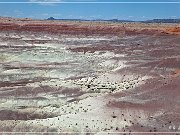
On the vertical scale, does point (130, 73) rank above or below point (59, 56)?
below

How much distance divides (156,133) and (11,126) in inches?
169

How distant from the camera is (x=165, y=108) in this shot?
15320mm

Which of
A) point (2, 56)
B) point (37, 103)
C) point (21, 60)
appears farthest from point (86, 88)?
point (2, 56)

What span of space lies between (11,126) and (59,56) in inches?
798

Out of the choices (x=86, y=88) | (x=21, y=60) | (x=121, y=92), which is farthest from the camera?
(x=21, y=60)

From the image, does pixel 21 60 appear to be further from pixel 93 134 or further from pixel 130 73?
pixel 93 134

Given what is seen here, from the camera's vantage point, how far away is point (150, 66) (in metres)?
27.1

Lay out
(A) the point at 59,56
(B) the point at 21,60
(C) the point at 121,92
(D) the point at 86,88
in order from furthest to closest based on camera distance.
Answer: (A) the point at 59,56 → (B) the point at 21,60 → (D) the point at 86,88 → (C) the point at 121,92

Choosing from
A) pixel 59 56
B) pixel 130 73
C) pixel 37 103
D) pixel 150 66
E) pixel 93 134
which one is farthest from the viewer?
pixel 59 56

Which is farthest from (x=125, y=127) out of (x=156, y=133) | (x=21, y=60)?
(x=21, y=60)

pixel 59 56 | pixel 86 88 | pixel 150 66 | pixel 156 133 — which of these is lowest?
pixel 156 133

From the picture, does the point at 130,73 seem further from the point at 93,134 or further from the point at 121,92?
the point at 93,134

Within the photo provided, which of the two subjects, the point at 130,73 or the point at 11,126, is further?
the point at 130,73

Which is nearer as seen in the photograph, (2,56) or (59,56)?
(2,56)
